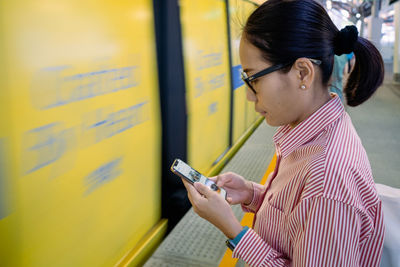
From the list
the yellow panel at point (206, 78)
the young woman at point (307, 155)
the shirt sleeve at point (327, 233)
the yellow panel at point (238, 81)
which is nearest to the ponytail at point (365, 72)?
the young woman at point (307, 155)

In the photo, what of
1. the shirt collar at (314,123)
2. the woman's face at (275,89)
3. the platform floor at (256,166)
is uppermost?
Answer: the woman's face at (275,89)

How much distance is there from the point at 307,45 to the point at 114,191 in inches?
48.6

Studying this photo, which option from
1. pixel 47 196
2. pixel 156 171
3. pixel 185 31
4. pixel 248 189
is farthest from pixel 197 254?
pixel 185 31

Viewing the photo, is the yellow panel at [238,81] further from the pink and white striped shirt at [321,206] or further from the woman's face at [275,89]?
the pink and white striped shirt at [321,206]

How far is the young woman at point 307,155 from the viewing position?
85 centimetres

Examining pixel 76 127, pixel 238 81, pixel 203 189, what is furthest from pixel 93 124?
pixel 238 81

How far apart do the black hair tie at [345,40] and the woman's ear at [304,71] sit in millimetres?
153

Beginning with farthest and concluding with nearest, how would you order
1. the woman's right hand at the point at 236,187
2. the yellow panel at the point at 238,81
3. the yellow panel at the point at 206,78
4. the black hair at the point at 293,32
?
the yellow panel at the point at 238,81
the yellow panel at the point at 206,78
the woman's right hand at the point at 236,187
the black hair at the point at 293,32

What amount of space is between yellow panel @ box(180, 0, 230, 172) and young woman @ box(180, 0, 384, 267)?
156 cm

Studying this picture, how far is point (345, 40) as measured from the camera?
1062 millimetres

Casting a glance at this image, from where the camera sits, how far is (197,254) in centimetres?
205

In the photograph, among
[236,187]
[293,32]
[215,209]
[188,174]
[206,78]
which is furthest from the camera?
[206,78]

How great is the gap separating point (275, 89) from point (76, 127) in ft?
2.86

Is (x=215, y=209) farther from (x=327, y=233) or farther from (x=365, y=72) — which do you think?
(x=365, y=72)
